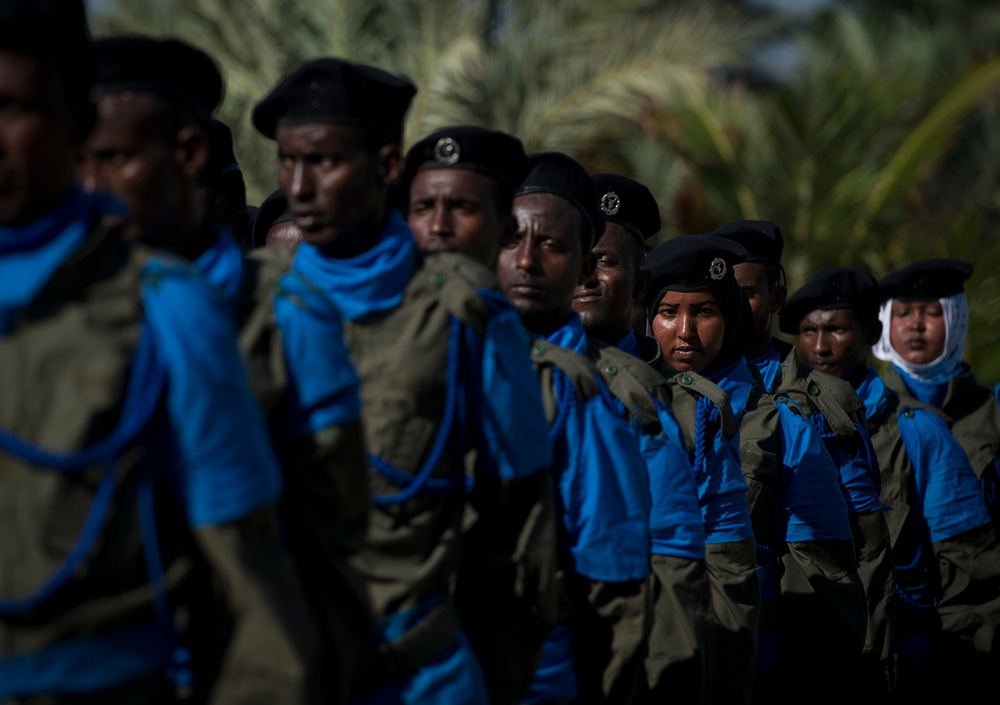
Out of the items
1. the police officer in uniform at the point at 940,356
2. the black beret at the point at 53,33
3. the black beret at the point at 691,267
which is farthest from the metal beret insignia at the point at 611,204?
the black beret at the point at 53,33

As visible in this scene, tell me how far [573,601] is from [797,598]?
2.48 m

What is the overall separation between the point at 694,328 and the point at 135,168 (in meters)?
3.59

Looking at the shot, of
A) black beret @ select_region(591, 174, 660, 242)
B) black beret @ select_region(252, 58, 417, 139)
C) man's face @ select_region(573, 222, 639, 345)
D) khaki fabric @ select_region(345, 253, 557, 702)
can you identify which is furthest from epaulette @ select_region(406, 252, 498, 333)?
black beret @ select_region(591, 174, 660, 242)

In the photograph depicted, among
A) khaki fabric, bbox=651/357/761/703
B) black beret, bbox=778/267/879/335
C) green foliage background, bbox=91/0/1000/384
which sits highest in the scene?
green foliage background, bbox=91/0/1000/384

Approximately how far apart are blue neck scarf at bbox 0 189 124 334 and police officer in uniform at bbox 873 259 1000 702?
20.8 feet

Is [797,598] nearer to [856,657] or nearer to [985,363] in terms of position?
[856,657]

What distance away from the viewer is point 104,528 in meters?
2.39

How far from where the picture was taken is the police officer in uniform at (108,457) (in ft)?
7.73

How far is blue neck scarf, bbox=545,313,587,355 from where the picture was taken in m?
4.64

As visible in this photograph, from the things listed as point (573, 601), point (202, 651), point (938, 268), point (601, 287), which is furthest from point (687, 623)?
point (938, 268)

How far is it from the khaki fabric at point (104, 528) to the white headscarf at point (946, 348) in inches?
269

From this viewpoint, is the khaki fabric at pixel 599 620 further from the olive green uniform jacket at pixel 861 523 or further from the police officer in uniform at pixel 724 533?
the olive green uniform jacket at pixel 861 523

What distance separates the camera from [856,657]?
655 centimetres

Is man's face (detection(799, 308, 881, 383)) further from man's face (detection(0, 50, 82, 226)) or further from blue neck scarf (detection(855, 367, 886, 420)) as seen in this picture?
man's face (detection(0, 50, 82, 226))
